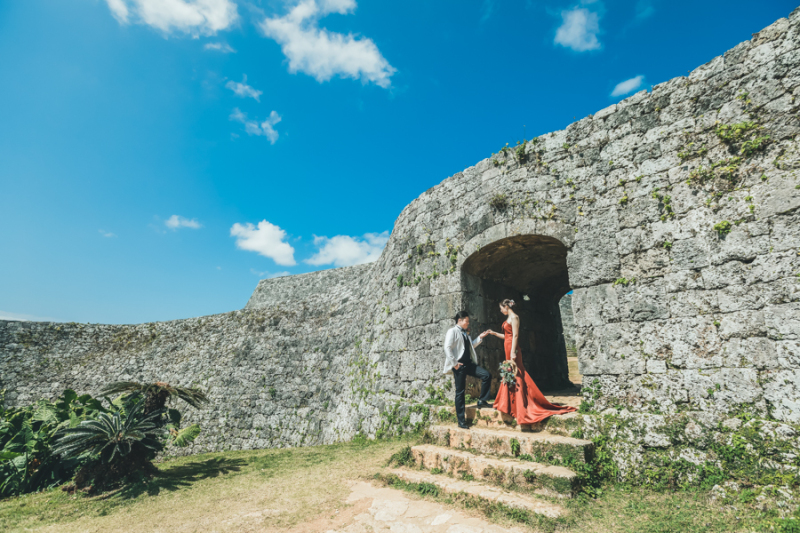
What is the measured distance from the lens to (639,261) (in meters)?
4.37

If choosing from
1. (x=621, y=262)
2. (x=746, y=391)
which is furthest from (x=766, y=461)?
(x=621, y=262)

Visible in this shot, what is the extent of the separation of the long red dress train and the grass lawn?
0.98m

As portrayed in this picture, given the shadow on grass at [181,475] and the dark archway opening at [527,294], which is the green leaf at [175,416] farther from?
the dark archway opening at [527,294]

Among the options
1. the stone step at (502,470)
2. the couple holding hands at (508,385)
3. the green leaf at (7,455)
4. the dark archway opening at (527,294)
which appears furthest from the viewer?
the dark archway opening at (527,294)

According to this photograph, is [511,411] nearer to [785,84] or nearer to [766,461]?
[766,461]

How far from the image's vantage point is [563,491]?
3260 millimetres

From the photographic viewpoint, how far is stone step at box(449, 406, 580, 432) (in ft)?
14.3

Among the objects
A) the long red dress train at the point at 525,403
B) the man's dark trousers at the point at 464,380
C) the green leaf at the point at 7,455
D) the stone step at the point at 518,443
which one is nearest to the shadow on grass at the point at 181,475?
the green leaf at the point at 7,455

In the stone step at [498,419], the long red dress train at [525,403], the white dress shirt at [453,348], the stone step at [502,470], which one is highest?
the white dress shirt at [453,348]

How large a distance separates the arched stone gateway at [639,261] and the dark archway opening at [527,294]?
4cm

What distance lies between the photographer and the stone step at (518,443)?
12.1 feet

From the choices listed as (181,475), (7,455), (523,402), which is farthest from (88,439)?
(523,402)

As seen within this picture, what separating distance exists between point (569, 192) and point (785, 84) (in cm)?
225

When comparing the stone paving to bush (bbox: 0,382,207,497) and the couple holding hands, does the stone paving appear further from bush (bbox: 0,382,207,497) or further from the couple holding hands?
bush (bbox: 0,382,207,497)
